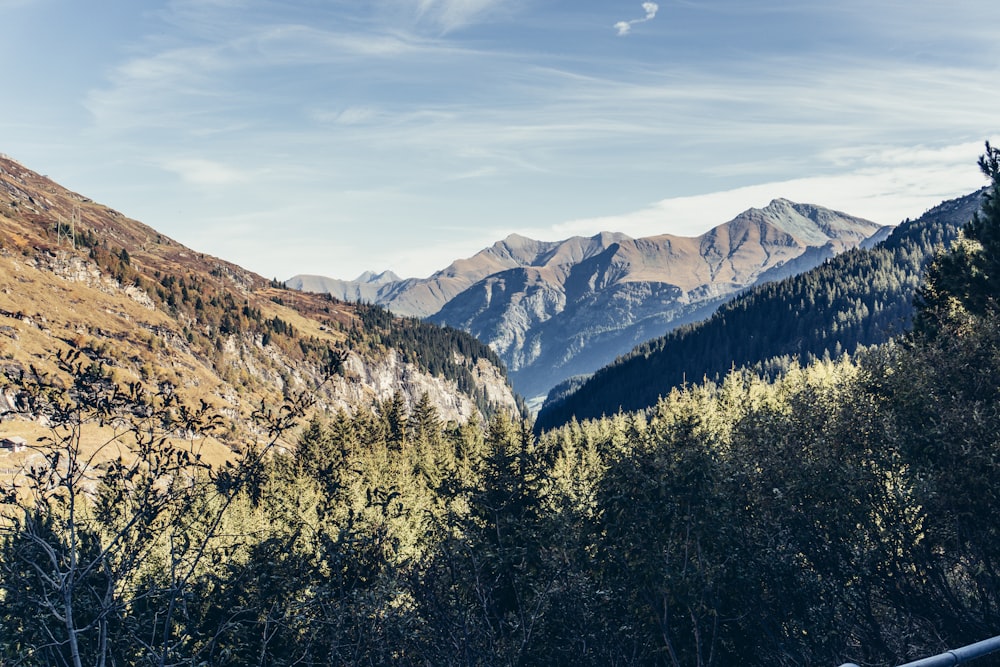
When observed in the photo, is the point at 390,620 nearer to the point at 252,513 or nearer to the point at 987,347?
the point at 987,347

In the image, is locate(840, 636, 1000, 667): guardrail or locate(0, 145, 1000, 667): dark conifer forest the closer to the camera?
locate(840, 636, 1000, 667): guardrail

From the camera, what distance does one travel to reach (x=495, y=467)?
32.7 meters

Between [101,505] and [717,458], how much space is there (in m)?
20.1

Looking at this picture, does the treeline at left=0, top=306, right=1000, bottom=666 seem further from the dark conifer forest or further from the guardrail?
the guardrail

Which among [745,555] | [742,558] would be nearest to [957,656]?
[742,558]

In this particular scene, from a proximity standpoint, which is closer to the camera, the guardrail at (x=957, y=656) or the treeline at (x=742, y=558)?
the guardrail at (x=957, y=656)

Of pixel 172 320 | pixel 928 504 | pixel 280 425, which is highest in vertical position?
pixel 172 320

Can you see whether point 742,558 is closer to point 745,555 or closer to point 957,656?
point 745,555

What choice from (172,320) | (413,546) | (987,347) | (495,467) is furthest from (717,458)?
(172,320)

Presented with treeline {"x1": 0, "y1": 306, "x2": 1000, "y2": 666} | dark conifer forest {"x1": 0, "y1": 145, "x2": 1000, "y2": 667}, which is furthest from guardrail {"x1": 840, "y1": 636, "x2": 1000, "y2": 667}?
treeline {"x1": 0, "y1": 306, "x2": 1000, "y2": 666}

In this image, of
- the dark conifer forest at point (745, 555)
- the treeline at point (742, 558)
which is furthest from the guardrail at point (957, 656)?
the treeline at point (742, 558)

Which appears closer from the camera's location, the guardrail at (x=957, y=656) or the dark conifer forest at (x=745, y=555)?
the guardrail at (x=957, y=656)

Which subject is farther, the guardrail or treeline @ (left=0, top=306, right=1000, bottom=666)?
treeline @ (left=0, top=306, right=1000, bottom=666)

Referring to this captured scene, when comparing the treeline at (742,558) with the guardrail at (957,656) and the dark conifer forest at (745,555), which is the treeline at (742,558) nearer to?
the dark conifer forest at (745,555)
